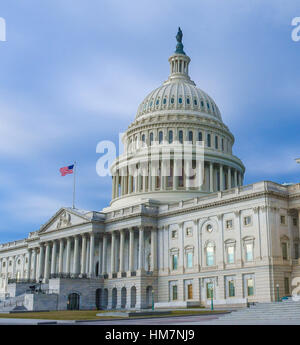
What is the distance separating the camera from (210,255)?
80.8 meters

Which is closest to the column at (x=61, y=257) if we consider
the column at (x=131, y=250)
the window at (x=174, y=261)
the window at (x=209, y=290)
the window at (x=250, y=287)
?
the column at (x=131, y=250)

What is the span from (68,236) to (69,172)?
13.0 meters

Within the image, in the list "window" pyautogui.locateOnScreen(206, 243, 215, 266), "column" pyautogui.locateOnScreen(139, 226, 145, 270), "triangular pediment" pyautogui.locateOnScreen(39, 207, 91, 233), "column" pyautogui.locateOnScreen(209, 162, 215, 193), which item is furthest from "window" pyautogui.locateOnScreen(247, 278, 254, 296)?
"triangular pediment" pyautogui.locateOnScreen(39, 207, 91, 233)

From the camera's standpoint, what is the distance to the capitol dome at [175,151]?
107 meters

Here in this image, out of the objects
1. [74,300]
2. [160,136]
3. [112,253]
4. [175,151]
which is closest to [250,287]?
[112,253]

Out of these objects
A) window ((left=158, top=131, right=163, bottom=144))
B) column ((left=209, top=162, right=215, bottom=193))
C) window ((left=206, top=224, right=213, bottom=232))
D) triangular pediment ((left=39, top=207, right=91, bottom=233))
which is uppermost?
window ((left=158, top=131, right=163, bottom=144))

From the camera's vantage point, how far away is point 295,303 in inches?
1647

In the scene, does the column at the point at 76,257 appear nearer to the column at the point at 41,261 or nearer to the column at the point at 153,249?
the column at the point at 41,261

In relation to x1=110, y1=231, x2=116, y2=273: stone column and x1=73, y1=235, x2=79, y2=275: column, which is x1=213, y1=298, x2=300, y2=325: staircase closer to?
x1=110, y1=231, x2=116, y2=273: stone column

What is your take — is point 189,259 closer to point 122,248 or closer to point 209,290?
point 209,290

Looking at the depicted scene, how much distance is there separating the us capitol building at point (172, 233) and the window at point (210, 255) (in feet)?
0.77

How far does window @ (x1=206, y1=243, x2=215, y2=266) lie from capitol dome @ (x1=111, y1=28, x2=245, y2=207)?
21.1 m

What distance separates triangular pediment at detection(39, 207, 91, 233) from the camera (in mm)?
99856
